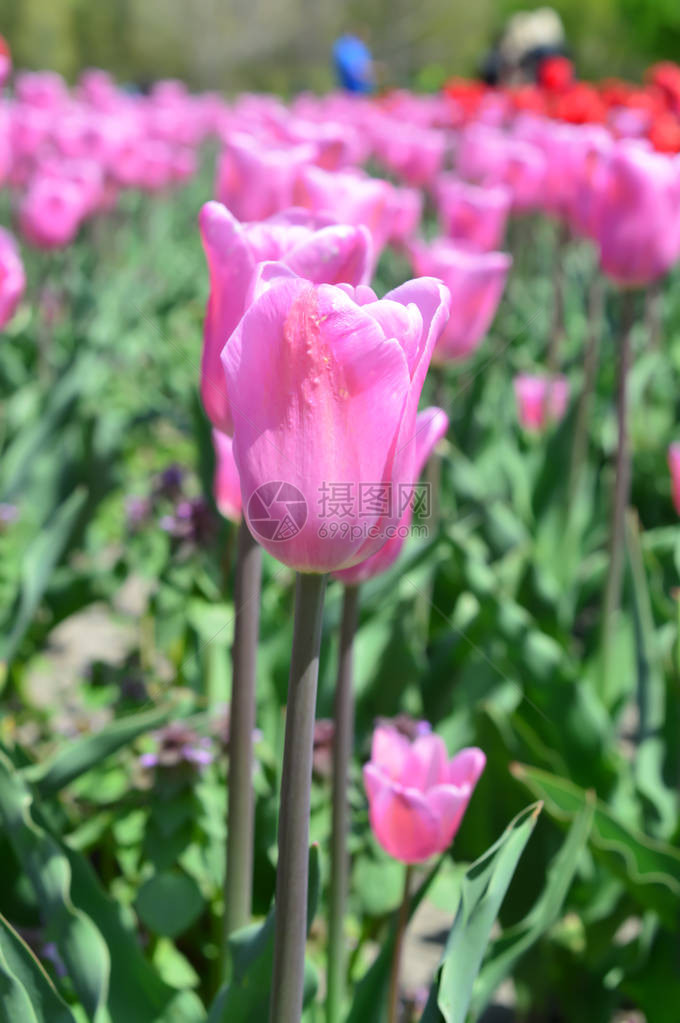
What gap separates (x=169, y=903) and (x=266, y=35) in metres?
33.1

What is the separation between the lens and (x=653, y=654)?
5.43 feet

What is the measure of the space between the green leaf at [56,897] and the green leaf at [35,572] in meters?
0.64

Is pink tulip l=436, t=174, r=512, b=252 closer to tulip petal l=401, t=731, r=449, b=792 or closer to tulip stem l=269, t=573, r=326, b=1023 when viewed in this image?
tulip petal l=401, t=731, r=449, b=792

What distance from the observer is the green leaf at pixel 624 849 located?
4.31 ft

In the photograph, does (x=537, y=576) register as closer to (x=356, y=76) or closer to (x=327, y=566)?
(x=327, y=566)

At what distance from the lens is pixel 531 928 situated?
1.04 meters

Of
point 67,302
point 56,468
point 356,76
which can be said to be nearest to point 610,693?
point 56,468

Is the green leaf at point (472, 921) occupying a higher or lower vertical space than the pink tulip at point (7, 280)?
lower

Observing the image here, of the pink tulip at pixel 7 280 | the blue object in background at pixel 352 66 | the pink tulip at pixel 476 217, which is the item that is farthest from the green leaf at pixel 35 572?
the blue object in background at pixel 352 66

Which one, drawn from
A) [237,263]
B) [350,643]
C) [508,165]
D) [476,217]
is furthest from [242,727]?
[508,165]

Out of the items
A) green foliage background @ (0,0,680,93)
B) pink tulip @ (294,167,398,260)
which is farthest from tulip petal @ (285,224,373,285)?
green foliage background @ (0,0,680,93)

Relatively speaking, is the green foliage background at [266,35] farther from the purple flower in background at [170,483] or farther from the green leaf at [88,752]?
the green leaf at [88,752]

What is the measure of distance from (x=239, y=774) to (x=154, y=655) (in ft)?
4.77

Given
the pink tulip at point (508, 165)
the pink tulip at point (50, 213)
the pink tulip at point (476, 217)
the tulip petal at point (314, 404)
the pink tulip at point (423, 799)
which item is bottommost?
the pink tulip at point (423, 799)
